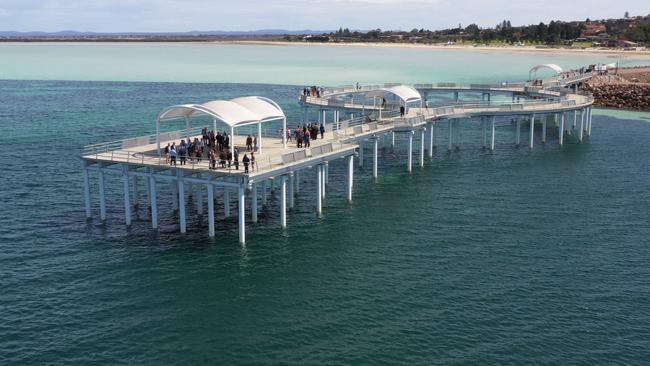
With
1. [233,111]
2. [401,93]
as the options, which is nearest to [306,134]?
[233,111]

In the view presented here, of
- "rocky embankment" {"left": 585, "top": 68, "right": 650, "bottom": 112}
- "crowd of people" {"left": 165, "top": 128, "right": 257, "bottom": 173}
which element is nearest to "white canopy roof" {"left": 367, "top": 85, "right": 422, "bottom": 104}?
"crowd of people" {"left": 165, "top": 128, "right": 257, "bottom": 173}

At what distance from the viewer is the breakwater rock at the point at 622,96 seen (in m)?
89.4

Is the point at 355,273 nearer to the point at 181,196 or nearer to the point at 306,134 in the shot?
the point at 181,196

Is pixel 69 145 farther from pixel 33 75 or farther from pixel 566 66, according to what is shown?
pixel 566 66

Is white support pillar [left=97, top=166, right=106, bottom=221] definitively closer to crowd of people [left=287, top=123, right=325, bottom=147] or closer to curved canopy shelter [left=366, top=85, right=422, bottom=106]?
crowd of people [left=287, top=123, right=325, bottom=147]

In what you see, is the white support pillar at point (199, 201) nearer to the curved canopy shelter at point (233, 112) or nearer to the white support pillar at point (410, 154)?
the curved canopy shelter at point (233, 112)

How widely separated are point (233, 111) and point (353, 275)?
12308 millimetres

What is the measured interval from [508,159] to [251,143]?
1036 inches

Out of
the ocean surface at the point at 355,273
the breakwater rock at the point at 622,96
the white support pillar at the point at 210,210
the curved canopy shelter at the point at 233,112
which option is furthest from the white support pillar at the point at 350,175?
the breakwater rock at the point at 622,96

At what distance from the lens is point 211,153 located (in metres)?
34.7

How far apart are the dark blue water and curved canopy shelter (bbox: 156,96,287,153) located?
5.78 meters

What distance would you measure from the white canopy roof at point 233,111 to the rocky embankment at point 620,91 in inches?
2555

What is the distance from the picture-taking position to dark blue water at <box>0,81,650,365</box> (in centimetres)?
2473

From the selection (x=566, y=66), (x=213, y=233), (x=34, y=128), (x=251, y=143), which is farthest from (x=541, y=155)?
(x=566, y=66)
